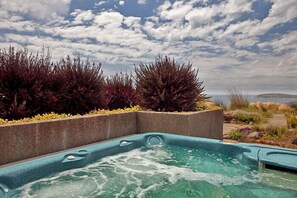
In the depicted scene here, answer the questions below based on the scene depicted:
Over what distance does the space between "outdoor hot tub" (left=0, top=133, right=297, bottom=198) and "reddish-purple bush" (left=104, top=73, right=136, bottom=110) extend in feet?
7.65

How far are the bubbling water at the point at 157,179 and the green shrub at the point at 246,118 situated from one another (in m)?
4.70

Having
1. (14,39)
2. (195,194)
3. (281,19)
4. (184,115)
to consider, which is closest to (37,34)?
(14,39)

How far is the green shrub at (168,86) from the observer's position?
4.80 m

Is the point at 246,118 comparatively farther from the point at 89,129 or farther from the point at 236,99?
the point at 89,129

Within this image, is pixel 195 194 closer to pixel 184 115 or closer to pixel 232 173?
pixel 232 173

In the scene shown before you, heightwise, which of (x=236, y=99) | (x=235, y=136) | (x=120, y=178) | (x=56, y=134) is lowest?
(x=120, y=178)

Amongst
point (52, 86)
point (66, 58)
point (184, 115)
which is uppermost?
point (66, 58)

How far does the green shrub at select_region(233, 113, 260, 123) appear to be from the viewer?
7.67m

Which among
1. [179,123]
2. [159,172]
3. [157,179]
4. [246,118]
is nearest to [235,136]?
[179,123]

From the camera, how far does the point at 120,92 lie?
20.0 ft

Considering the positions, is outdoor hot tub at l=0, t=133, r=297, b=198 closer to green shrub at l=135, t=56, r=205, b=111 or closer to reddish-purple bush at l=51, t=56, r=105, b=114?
green shrub at l=135, t=56, r=205, b=111

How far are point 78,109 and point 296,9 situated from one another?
17.8 feet

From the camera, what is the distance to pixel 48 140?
10.8 feet

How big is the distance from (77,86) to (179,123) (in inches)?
Result: 82.2
